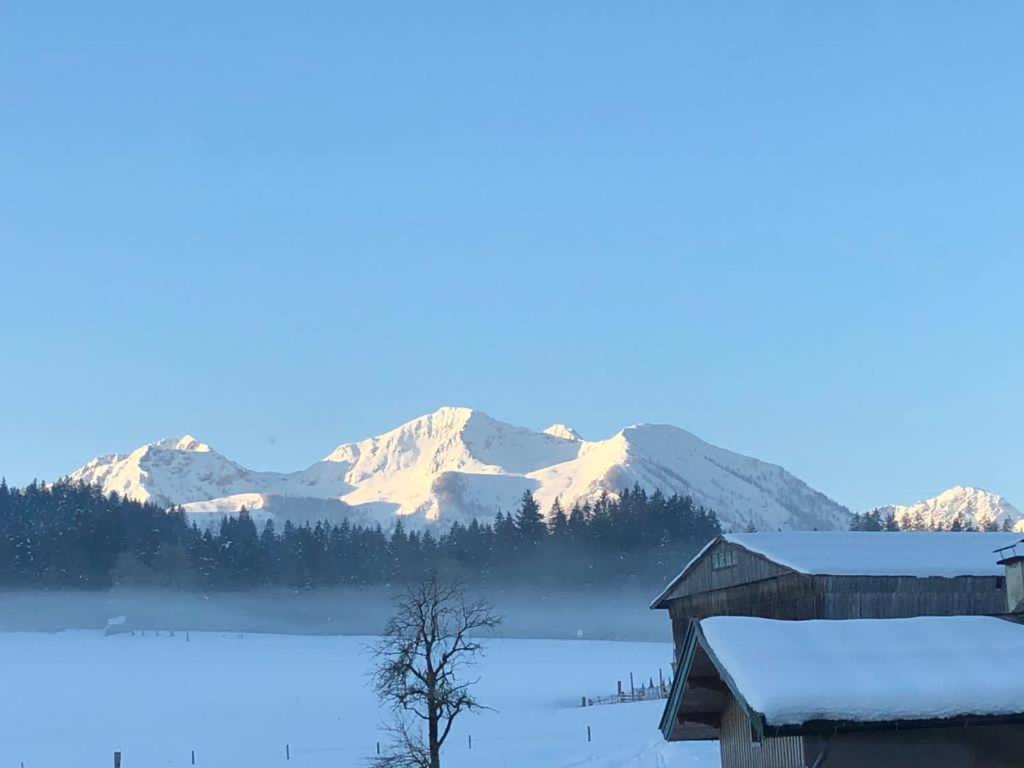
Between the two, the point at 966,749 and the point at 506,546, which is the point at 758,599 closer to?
the point at 966,749

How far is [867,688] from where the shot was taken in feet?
55.2

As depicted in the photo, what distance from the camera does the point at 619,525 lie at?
156 meters

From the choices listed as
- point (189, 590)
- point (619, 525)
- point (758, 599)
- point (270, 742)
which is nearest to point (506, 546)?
point (619, 525)

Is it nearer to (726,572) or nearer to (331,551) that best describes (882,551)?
(726,572)

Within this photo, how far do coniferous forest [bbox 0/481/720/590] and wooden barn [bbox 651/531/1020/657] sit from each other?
107524 millimetres

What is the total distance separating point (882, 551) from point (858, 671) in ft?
77.5

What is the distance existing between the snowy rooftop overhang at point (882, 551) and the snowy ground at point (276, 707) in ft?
21.5

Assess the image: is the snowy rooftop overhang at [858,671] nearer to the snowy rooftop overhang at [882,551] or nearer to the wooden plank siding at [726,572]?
the snowy rooftop overhang at [882,551]

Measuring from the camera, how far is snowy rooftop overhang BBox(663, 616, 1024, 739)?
16.5 metres

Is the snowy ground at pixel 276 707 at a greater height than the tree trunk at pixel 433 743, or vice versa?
the tree trunk at pixel 433 743

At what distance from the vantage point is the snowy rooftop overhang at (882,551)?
3738cm

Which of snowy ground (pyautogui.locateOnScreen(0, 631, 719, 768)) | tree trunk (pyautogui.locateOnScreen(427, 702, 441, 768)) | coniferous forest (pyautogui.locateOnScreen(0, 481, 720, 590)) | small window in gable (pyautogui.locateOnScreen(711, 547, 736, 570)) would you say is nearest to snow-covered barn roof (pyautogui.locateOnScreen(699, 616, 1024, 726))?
tree trunk (pyautogui.locateOnScreen(427, 702, 441, 768))

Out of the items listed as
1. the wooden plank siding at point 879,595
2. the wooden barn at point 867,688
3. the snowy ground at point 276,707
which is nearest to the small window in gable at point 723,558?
the wooden plank siding at point 879,595

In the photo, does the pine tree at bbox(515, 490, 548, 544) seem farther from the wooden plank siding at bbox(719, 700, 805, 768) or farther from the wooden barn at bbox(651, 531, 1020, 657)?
the wooden plank siding at bbox(719, 700, 805, 768)
